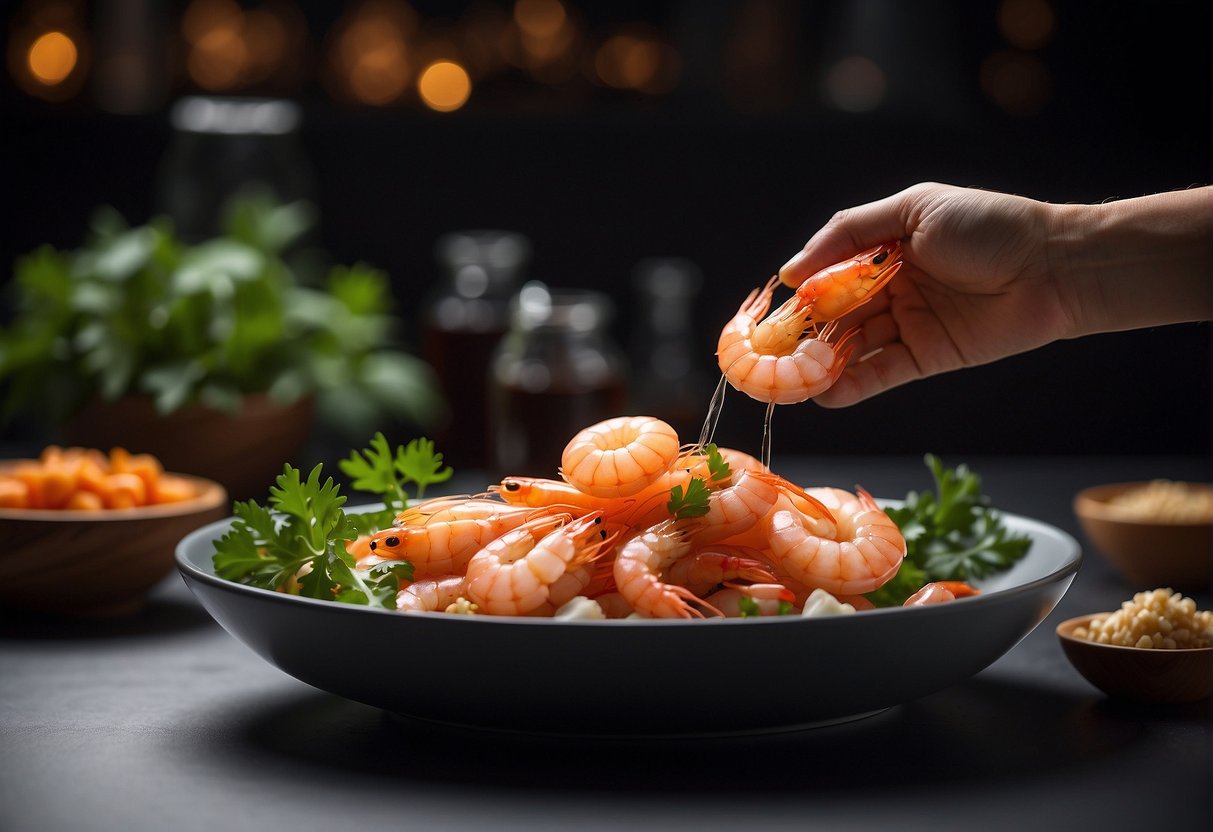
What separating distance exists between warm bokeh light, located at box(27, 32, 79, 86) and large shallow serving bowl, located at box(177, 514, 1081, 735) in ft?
10.3

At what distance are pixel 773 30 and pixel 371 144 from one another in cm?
111

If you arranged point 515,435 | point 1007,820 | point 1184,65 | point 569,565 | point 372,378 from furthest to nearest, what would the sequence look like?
point 1184,65 < point 372,378 < point 515,435 < point 569,565 < point 1007,820

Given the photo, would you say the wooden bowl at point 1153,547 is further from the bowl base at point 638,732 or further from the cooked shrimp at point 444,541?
the cooked shrimp at point 444,541

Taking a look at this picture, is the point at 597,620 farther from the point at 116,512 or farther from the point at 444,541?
the point at 116,512

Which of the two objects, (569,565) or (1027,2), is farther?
(1027,2)

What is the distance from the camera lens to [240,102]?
3934 mm

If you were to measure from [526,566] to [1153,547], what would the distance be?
96cm

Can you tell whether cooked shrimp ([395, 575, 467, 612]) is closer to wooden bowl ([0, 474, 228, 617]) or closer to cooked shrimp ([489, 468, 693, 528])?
cooked shrimp ([489, 468, 693, 528])

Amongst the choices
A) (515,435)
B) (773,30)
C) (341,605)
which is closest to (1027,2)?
(773,30)

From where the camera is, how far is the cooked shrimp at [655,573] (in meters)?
1.23

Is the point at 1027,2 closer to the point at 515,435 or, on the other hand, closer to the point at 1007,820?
the point at 515,435

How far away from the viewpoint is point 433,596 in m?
1.32

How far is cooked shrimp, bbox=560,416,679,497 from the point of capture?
1.35 m

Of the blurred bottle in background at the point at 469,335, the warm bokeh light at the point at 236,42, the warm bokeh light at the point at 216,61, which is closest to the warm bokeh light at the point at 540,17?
the warm bokeh light at the point at 236,42
